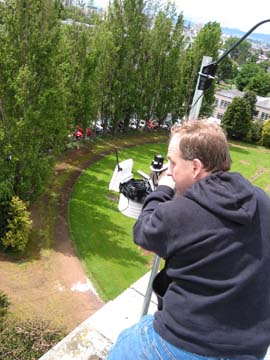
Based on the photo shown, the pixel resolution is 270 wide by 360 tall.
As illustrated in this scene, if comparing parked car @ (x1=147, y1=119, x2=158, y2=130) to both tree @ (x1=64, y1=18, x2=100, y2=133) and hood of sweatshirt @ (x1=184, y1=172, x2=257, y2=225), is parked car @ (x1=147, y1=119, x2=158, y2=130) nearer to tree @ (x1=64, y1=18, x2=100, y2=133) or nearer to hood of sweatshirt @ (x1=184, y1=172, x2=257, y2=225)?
tree @ (x1=64, y1=18, x2=100, y2=133)

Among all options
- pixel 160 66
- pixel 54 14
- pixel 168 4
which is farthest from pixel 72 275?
pixel 168 4

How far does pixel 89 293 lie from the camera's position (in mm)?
10633

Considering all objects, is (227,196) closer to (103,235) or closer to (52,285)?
(52,285)

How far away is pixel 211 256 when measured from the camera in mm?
1901

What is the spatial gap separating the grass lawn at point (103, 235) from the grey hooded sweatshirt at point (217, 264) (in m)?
6.85

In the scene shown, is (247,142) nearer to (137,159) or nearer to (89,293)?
(137,159)

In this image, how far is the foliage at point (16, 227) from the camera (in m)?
11.4

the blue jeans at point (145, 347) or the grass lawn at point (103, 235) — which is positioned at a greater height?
the blue jeans at point (145, 347)

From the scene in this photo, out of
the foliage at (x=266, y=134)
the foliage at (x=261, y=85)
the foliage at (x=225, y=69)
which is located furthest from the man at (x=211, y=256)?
the foliage at (x=261, y=85)

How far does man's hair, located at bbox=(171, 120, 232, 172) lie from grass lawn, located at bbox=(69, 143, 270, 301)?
265 inches

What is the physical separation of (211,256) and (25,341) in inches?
201

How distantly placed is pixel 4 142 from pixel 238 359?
1092cm

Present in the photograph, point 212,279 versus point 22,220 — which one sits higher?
point 212,279

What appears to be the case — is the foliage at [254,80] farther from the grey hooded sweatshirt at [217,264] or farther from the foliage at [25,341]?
the grey hooded sweatshirt at [217,264]
